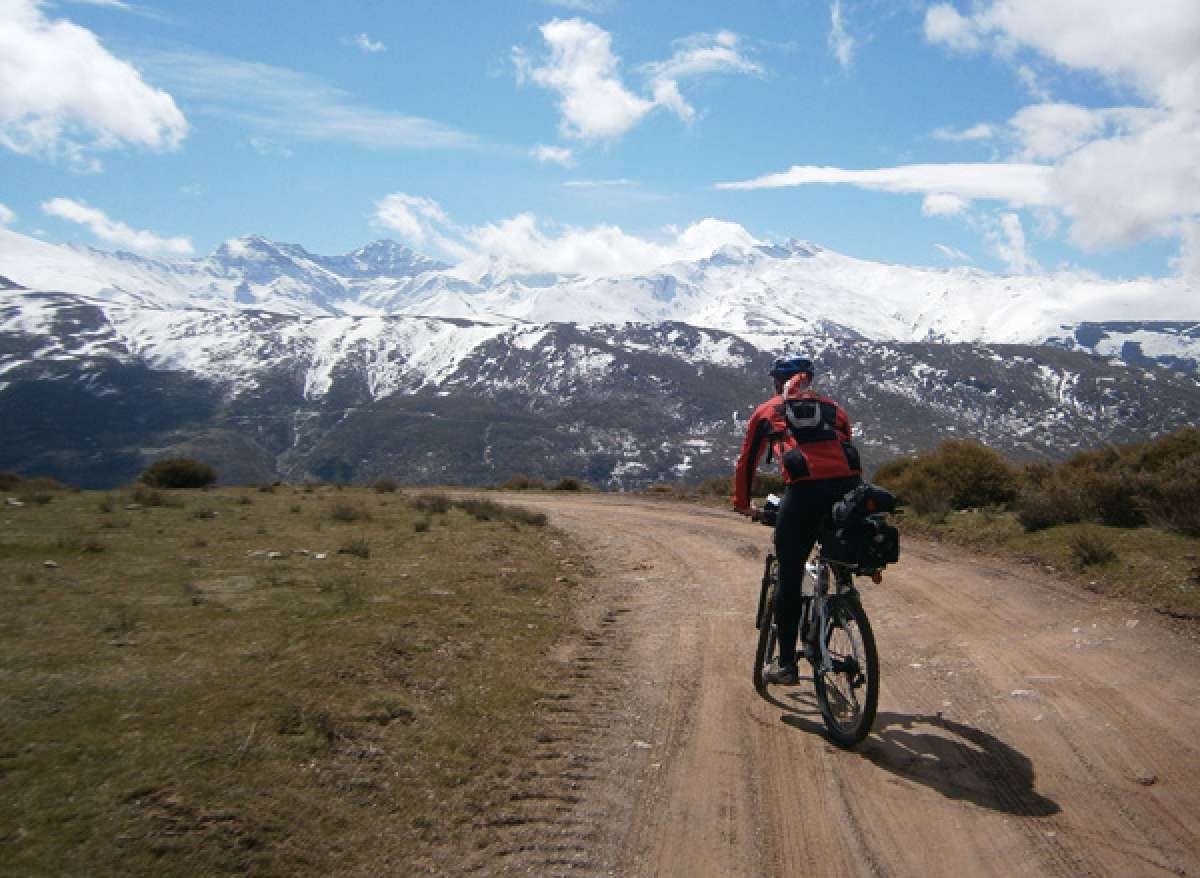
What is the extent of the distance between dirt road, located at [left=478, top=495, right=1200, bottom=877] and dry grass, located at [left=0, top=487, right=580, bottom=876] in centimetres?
65

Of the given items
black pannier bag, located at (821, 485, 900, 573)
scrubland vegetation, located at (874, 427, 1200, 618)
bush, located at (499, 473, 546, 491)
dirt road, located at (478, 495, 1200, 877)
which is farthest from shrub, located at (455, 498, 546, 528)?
black pannier bag, located at (821, 485, 900, 573)

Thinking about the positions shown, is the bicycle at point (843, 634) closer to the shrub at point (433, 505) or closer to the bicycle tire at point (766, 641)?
the bicycle tire at point (766, 641)

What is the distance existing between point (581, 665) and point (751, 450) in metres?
2.92

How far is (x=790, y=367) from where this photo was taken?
713cm

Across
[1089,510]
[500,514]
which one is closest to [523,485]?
[500,514]

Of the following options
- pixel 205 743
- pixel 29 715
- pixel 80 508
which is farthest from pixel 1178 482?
pixel 80 508

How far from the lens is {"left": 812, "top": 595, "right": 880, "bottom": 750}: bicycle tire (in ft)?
19.7

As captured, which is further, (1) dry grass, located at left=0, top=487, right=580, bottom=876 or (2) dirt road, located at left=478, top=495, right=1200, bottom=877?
(2) dirt road, located at left=478, top=495, right=1200, bottom=877

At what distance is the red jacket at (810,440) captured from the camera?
6.57 meters

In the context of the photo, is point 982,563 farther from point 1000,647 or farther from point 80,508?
Answer: point 80,508

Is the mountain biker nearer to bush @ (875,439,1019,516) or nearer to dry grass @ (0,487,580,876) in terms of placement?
dry grass @ (0,487,580,876)

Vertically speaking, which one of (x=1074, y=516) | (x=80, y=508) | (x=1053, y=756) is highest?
(x=1074, y=516)

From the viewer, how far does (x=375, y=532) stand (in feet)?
53.5

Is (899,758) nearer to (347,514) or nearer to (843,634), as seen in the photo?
(843,634)
